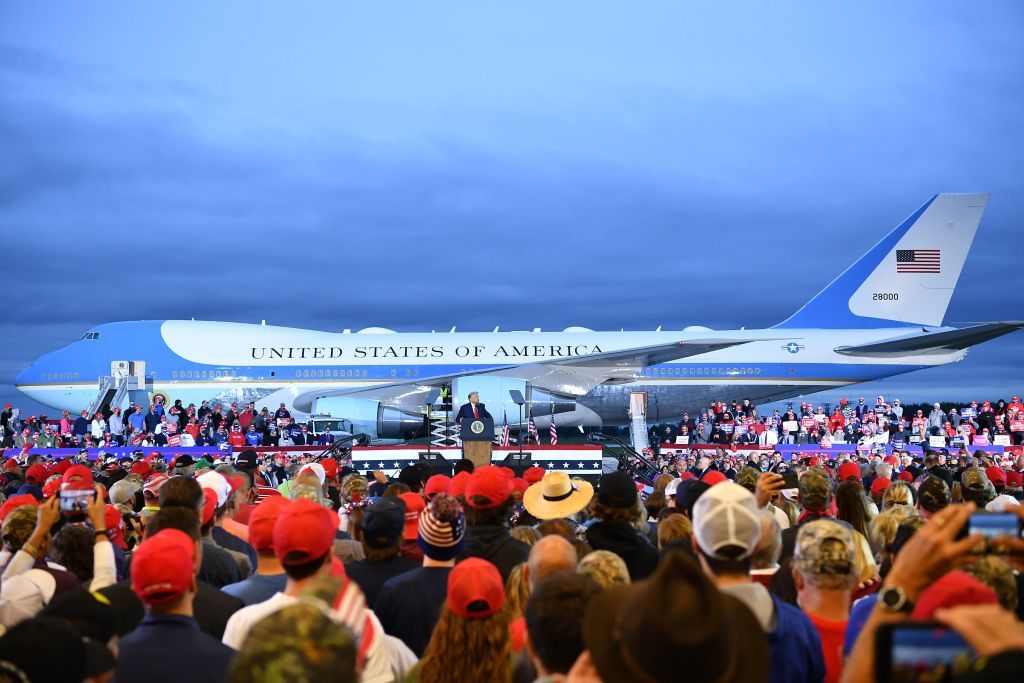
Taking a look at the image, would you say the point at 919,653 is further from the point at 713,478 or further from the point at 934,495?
the point at 713,478

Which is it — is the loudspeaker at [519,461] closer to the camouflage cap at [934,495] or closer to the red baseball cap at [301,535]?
the camouflage cap at [934,495]

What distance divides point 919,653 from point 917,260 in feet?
106

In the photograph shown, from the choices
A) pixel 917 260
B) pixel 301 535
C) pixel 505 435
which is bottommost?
pixel 301 535

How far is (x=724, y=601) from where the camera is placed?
216 cm

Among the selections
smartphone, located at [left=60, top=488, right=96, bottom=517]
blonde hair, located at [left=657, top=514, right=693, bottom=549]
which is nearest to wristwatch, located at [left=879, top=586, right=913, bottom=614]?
blonde hair, located at [left=657, top=514, right=693, bottom=549]

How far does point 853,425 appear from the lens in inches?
1061

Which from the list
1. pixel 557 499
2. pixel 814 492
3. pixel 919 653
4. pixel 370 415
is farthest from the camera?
pixel 370 415

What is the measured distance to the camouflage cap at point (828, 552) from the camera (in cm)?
375

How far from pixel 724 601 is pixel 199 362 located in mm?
28680

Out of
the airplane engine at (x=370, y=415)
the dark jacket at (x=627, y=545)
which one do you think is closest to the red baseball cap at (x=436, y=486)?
the dark jacket at (x=627, y=545)

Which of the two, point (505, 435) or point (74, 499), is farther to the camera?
point (505, 435)

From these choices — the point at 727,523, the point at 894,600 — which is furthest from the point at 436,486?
the point at 894,600

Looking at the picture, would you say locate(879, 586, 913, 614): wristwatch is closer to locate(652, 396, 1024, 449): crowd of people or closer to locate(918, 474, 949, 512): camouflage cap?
locate(918, 474, 949, 512): camouflage cap

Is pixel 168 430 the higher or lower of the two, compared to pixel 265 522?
higher
